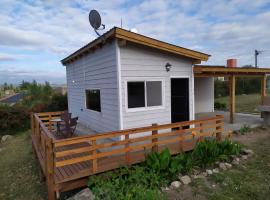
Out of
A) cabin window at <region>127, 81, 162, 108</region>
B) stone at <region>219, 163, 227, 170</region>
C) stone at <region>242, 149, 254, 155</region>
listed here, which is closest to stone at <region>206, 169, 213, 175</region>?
stone at <region>219, 163, 227, 170</region>

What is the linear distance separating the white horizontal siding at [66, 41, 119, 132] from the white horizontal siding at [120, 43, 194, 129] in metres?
0.30

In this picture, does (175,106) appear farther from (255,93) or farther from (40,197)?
(255,93)

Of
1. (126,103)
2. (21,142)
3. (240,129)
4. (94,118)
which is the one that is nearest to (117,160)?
(126,103)

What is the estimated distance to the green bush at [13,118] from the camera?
11.6m

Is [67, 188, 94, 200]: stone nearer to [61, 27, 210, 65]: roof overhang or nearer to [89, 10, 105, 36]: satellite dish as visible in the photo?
[61, 27, 210, 65]: roof overhang

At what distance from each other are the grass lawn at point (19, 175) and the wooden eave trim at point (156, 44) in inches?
171

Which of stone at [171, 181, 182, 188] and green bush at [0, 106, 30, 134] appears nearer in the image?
stone at [171, 181, 182, 188]

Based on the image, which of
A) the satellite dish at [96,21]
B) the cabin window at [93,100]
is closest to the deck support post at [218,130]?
the cabin window at [93,100]

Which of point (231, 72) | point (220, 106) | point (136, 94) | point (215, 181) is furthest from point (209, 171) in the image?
point (220, 106)

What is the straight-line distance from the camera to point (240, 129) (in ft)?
27.5

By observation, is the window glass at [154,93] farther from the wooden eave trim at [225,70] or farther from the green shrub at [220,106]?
the green shrub at [220,106]

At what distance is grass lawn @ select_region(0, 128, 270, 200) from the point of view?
4098 mm

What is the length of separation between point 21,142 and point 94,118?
15.2 feet

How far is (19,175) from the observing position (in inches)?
241
